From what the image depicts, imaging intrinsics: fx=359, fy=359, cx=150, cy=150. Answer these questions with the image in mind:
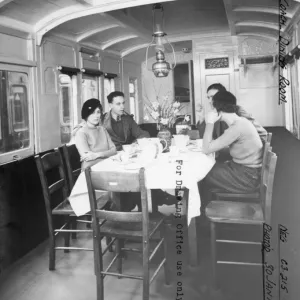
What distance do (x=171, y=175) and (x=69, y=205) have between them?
946 mm

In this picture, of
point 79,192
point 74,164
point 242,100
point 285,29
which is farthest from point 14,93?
point 242,100

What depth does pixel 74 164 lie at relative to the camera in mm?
3912

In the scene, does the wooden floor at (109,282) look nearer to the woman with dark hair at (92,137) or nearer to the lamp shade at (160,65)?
the woman with dark hair at (92,137)

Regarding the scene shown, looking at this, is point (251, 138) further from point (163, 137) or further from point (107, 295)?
point (107, 295)

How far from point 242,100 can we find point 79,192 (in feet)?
24.1

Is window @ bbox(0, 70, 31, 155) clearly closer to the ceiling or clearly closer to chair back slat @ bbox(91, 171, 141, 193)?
the ceiling

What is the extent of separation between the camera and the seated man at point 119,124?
4173 millimetres

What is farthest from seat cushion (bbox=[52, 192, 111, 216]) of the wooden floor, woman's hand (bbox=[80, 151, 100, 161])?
the wooden floor

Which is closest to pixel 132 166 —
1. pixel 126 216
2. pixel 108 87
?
pixel 126 216

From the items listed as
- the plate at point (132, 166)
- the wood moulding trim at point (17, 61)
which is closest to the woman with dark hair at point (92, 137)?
the plate at point (132, 166)

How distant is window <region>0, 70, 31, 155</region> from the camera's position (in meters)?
4.18

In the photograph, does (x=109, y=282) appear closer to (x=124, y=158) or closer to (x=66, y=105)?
(x=124, y=158)

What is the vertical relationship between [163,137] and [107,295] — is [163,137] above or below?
above

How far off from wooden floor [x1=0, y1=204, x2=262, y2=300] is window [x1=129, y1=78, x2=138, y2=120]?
6.40m
